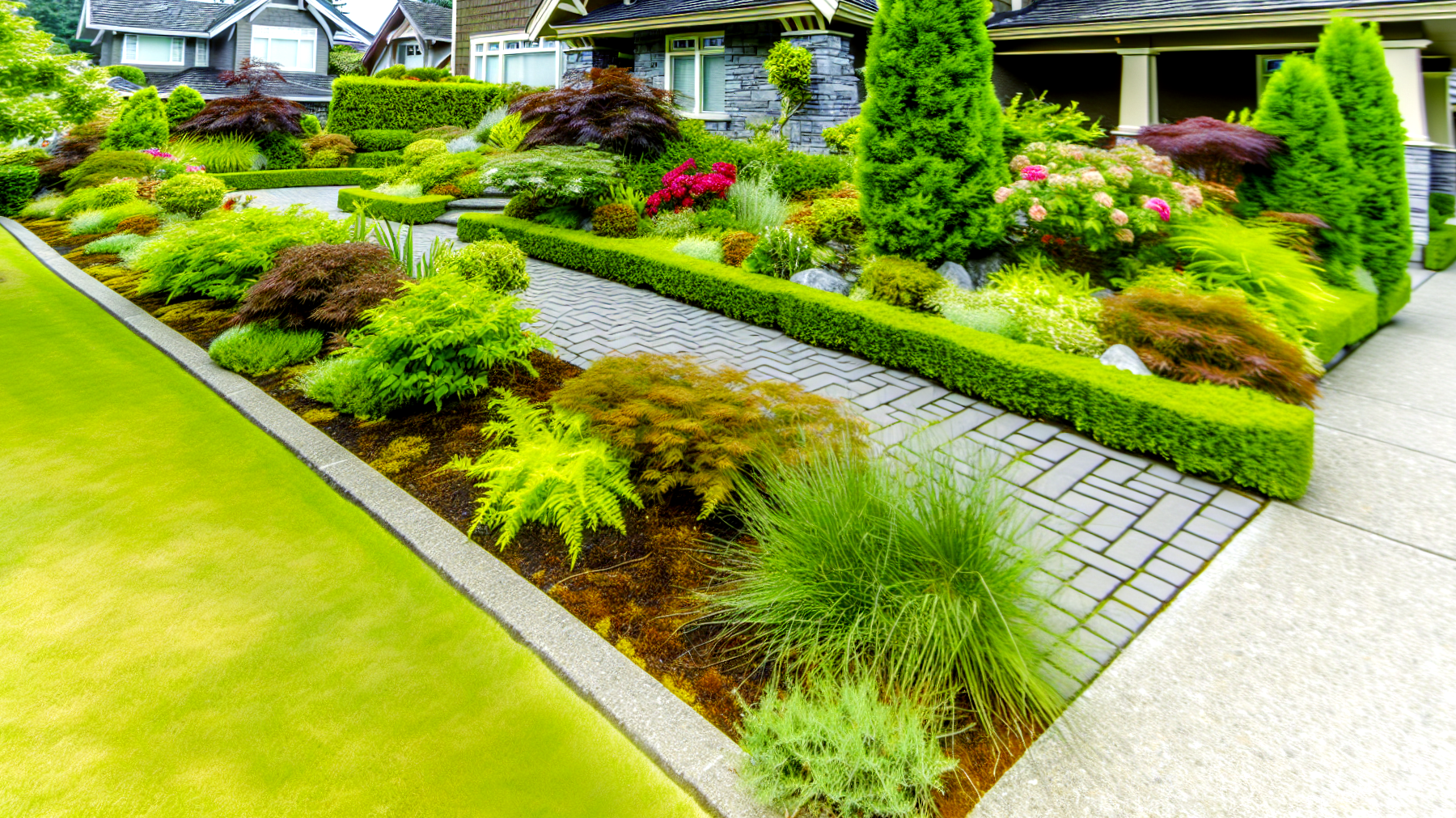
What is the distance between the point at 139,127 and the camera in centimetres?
1552

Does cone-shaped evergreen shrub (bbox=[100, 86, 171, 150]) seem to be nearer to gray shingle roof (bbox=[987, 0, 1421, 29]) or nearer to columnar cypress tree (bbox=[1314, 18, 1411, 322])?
gray shingle roof (bbox=[987, 0, 1421, 29])

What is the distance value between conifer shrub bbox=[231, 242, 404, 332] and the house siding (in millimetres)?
18333

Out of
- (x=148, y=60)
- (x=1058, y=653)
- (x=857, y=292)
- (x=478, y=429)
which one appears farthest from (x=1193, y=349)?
(x=148, y=60)

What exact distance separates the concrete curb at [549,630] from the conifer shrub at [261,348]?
0.62 meters

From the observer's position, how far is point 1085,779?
2.22 metres

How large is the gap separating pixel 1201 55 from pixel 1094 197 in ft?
36.8

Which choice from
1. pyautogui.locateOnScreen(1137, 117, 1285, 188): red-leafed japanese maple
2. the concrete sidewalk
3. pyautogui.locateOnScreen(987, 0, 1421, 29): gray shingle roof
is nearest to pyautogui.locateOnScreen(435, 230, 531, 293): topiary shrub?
the concrete sidewalk

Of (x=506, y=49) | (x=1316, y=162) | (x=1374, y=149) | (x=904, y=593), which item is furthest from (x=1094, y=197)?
(x=506, y=49)

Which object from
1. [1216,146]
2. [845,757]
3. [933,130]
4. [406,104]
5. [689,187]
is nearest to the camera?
[845,757]

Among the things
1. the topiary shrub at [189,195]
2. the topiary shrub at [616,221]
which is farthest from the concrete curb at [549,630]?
the topiary shrub at [189,195]

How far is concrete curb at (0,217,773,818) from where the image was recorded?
2223 millimetres

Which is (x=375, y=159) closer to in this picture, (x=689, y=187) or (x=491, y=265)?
(x=689, y=187)

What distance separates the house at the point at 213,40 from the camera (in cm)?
2856

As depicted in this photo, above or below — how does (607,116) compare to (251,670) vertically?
above
